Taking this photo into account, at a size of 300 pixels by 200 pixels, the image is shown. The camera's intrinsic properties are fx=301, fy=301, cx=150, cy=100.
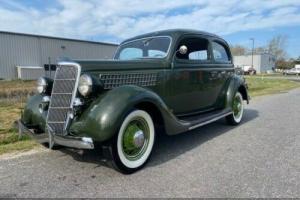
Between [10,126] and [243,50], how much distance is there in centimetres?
9533

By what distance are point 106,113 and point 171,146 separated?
1866mm

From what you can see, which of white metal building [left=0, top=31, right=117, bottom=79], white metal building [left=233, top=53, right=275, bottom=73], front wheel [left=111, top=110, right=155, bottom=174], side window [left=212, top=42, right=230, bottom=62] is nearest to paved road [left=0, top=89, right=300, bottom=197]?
front wheel [left=111, top=110, right=155, bottom=174]

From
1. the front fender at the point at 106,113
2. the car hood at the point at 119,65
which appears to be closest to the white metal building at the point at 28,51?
the car hood at the point at 119,65

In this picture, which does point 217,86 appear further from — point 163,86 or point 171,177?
point 171,177

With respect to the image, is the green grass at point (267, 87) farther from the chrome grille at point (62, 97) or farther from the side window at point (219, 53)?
the chrome grille at point (62, 97)

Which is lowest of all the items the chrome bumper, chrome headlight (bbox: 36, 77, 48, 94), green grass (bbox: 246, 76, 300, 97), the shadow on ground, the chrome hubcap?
the shadow on ground

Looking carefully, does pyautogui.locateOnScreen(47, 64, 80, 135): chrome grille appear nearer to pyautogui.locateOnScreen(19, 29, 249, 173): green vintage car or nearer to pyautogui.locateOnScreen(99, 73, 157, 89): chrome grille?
pyautogui.locateOnScreen(19, 29, 249, 173): green vintage car

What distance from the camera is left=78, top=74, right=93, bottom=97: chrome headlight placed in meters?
3.86

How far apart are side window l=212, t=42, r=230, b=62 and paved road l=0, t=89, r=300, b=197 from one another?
1.87m

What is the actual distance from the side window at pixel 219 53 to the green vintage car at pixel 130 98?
0.51 ft

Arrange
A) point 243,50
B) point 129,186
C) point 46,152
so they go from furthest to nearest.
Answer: point 243,50
point 46,152
point 129,186

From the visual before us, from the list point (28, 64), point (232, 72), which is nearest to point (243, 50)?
point (28, 64)

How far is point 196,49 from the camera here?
5.96 metres

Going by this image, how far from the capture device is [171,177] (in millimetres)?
3820
